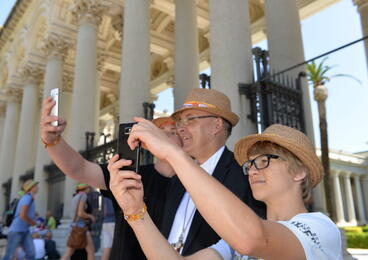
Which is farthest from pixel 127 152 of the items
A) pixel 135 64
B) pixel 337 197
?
pixel 337 197

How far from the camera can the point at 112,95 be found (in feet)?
102

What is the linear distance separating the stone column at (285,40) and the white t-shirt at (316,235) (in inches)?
233

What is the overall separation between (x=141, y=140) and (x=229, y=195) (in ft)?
1.55

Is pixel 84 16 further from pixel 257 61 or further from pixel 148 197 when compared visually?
pixel 148 197

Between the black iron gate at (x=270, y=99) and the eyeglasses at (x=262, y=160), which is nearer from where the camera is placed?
the eyeglasses at (x=262, y=160)

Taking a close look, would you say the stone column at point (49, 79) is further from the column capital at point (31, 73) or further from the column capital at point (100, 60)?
the column capital at point (31, 73)

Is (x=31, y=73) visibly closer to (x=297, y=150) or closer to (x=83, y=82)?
(x=83, y=82)

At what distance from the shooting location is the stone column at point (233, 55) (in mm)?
6277

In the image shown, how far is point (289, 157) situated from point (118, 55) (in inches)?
1016

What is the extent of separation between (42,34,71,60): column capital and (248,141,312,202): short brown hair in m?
18.1

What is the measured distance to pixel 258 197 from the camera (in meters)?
1.92

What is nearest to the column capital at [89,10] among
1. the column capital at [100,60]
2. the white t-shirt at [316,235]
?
the column capital at [100,60]

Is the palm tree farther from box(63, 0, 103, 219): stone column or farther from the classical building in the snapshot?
box(63, 0, 103, 219): stone column

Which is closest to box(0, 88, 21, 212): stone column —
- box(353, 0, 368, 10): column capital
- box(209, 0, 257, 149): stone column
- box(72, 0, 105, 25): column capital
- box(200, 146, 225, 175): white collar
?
box(72, 0, 105, 25): column capital
